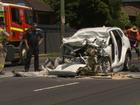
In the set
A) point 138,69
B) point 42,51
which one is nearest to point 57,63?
point 138,69

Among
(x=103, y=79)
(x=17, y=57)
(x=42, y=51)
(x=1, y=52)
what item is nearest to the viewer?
(x=103, y=79)

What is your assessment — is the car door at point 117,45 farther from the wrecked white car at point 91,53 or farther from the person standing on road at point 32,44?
the person standing on road at point 32,44

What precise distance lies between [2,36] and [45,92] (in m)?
7.34

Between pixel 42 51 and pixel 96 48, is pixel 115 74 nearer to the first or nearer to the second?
pixel 96 48

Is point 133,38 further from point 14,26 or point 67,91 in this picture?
point 67,91

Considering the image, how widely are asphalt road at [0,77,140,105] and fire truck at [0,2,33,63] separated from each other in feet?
23.1

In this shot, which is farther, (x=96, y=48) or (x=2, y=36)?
(x=2, y=36)

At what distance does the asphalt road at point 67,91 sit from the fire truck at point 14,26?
7033 mm

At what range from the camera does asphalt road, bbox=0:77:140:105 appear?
42.9 feet

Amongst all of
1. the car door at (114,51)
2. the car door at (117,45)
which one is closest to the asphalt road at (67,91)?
the car door at (114,51)

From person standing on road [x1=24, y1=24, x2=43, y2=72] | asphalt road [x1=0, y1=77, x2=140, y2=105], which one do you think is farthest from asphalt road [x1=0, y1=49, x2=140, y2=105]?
person standing on road [x1=24, y1=24, x2=43, y2=72]

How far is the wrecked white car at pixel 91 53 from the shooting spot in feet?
62.7

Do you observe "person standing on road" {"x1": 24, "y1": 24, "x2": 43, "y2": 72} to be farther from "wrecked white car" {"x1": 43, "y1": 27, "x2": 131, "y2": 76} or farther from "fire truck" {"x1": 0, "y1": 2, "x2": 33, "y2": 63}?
"fire truck" {"x1": 0, "y1": 2, "x2": 33, "y2": 63}

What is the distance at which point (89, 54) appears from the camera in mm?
19250
